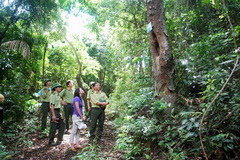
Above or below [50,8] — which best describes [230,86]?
below

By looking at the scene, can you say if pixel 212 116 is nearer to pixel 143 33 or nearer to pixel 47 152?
pixel 47 152

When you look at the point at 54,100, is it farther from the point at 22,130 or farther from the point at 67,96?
the point at 22,130

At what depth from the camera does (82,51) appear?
11109 millimetres

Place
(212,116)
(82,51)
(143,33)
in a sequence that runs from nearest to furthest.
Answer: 1. (212,116)
2. (143,33)
3. (82,51)

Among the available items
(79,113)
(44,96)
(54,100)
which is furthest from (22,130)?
(79,113)

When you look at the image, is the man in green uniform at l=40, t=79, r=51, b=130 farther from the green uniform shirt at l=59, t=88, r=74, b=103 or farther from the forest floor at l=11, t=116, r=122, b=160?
the forest floor at l=11, t=116, r=122, b=160

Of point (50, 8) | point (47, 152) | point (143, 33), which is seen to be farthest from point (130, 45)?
point (47, 152)

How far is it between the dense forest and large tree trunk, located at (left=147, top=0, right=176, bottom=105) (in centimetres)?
2

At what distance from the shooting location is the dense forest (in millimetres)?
2738

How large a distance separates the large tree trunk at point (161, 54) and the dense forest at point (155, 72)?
0.02 meters

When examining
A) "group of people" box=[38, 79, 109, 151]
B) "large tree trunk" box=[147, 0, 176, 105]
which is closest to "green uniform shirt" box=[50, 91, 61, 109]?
"group of people" box=[38, 79, 109, 151]

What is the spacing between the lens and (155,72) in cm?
467

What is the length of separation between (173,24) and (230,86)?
9.57ft

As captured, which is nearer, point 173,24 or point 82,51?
point 173,24
